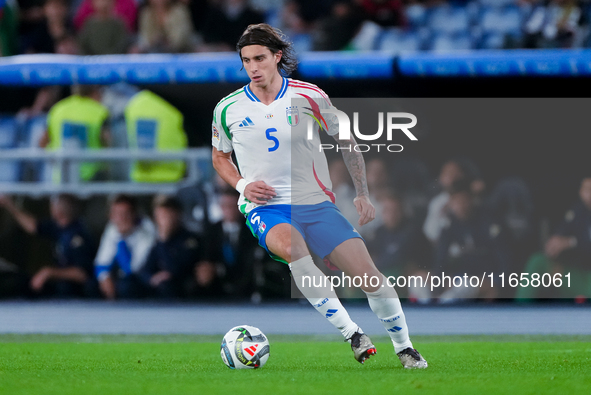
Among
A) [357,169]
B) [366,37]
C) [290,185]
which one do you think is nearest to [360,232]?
[366,37]

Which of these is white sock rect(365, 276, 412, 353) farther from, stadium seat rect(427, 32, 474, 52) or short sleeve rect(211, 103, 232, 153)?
stadium seat rect(427, 32, 474, 52)

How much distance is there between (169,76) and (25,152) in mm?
1961

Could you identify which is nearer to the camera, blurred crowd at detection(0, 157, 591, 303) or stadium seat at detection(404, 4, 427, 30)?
blurred crowd at detection(0, 157, 591, 303)

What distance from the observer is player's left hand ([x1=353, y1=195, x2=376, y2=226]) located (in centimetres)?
569

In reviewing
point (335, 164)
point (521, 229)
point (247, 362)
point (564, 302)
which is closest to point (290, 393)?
point (247, 362)

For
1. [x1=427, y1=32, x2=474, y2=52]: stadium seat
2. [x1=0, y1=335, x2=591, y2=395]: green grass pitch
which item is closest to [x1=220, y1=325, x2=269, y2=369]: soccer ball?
[x1=0, y1=335, x2=591, y2=395]: green grass pitch

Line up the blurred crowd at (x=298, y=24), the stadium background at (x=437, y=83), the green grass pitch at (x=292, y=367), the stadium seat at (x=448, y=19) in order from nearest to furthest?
the green grass pitch at (x=292, y=367)
the stadium background at (x=437, y=83)
the blurred crowd at (x=298, y=24)
the stadium seat at (x=448, y=19)

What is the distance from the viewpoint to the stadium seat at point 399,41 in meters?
11.9

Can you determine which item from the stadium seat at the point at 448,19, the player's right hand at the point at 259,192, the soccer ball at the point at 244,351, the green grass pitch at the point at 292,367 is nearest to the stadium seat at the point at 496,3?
the stadium seat at the point at 448,19

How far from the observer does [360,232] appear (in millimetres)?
9812

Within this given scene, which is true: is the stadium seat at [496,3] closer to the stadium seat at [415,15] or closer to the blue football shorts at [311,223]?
the stadium seat at [415,15]

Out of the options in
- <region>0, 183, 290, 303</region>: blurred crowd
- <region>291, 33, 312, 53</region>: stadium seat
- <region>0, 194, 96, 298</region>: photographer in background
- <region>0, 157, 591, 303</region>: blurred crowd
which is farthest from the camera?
<region>291, 33, 312, 53</region>: stadium seat

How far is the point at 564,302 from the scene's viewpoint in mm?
10258

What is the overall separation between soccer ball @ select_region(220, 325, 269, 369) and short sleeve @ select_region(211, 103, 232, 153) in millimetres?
1232
